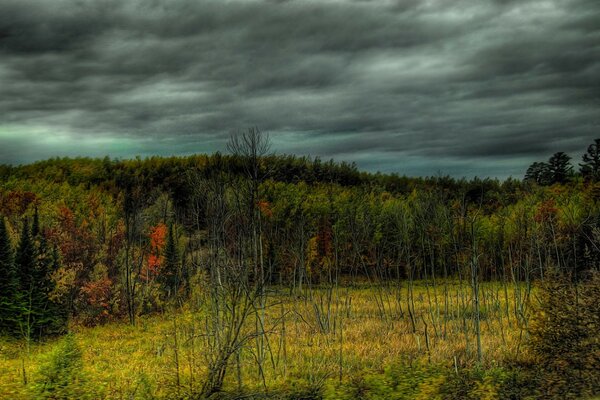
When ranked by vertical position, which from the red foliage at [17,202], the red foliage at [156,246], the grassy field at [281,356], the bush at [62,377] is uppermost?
the red foliage at [17,202]

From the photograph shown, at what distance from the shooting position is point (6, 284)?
43875 mm

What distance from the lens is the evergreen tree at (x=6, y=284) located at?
43.2 m

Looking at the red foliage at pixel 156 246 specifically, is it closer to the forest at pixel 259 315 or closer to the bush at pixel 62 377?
the forest at pixel 259 315

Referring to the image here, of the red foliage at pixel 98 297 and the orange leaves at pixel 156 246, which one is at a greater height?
the orange leaves at pixel 156 246

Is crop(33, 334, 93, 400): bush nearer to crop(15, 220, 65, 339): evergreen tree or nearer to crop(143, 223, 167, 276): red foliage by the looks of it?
crop(15, 220, 65, 339): evergreen tree

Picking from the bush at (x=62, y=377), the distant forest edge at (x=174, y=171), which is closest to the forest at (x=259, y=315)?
Result: the bush at (x=62, y=377)

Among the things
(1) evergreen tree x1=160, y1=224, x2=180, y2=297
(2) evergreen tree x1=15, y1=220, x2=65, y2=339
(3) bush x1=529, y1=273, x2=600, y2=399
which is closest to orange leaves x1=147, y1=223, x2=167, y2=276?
(1) evergreen tree x1=160, y1=224, x2=180, y2=297

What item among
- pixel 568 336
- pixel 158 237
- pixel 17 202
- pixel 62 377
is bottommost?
pixel 568 336

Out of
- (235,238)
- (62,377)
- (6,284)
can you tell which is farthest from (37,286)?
(62,377)

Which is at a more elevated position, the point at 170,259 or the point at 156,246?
the point at 156,246

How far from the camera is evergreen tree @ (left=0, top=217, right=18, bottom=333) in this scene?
1700 inches

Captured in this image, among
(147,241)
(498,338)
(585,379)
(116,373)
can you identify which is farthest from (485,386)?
(147,241)

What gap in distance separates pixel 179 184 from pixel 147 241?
158 ft

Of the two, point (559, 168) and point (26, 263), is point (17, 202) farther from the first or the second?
point (559, 168)
